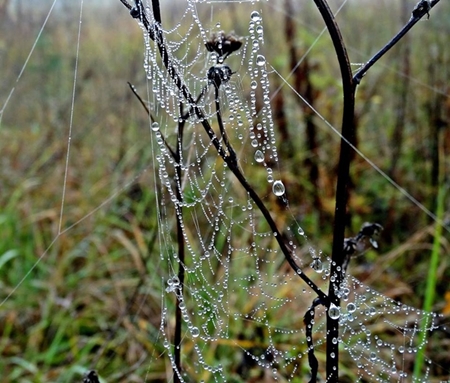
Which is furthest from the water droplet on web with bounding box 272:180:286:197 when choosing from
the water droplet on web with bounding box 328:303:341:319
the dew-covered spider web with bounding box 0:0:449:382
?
the water droplet on web with bounding box 328:303:341:319

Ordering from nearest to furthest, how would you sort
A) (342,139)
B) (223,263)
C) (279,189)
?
(342,139) → (279,189) → (223,263)

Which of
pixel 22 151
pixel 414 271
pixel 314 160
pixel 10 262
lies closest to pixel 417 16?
pixel 414 271

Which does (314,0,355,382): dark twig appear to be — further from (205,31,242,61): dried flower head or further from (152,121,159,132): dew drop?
(152,121,159,132): dew drop

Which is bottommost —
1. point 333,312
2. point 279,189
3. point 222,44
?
point 333,312

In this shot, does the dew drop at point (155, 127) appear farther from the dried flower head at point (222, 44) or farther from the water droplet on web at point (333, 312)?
the water droplet on web at point (333, 312)

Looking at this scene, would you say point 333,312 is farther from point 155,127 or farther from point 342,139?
point 155,127

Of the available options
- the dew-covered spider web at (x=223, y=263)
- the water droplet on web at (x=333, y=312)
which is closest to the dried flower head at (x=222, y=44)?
the dew-covered spider web at (x=223, y=263)

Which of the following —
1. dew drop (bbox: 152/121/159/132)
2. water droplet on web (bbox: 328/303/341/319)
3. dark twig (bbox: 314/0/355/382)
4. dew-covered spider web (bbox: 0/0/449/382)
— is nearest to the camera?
dark twig (bbox: 314/0/355/382)

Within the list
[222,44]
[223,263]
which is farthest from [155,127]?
[223,263]

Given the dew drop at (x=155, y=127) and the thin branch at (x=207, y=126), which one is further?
the dew drop at (x=155, y=127)

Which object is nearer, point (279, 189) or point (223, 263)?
point (279, 189)
